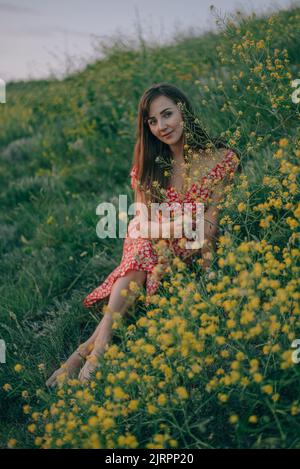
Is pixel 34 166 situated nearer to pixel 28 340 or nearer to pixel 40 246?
pixel 40 246

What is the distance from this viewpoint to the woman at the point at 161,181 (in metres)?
2.69

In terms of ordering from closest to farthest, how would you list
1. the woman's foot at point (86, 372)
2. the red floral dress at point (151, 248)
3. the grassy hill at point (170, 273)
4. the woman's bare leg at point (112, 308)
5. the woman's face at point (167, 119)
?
the grassy hill at point (170, 273), the woman's foot at point (86, 372), the woman's bare leg at point (112, 308), the red floral dress at point (151, 248), the woman's face at point (167, 119)

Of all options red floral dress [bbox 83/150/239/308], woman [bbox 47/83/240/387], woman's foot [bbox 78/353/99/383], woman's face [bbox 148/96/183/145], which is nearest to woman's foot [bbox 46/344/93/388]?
woman [bbox 47/83/240/387]

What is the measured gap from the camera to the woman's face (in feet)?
10.0

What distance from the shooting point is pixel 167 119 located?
10.1ft

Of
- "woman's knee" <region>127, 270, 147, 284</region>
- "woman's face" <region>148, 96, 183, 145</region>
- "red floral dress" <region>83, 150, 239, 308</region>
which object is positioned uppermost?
"woman's face" <region>148, 96, 183, 145</region>

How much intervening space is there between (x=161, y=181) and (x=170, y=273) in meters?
1.12

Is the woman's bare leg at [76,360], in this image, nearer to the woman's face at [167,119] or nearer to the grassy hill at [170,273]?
the grassy hill at [170,273]

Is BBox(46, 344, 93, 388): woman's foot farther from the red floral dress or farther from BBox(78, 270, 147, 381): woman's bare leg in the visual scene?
the red floral dress

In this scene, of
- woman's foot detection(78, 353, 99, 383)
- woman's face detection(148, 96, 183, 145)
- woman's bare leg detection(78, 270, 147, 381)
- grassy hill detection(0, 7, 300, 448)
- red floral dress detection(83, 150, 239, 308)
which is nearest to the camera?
grassy hill detection(0, 7, 300, 448)

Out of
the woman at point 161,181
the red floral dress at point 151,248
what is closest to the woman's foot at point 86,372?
the woman at point 161,181

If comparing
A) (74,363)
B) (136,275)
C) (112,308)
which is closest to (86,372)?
(74,363)

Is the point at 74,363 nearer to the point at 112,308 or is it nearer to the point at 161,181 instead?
A: the point at 112,308

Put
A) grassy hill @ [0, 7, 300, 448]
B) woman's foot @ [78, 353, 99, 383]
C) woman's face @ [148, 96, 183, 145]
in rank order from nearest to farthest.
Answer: grassy hill @ [0, 7, 300, 448] → woman's foot @ [78, 353, 99, 383] → woman's face @ [148, 96, 183, 145]
